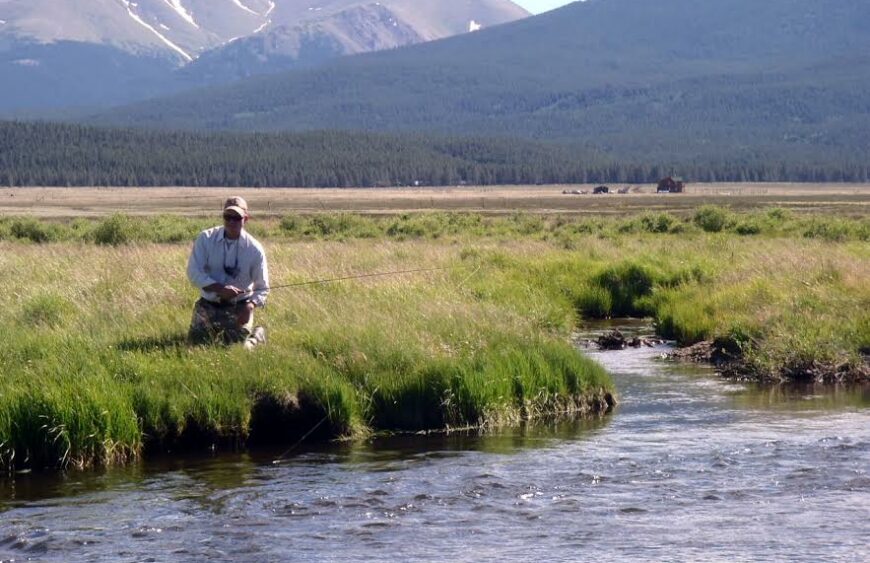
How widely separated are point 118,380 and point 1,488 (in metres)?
1.69

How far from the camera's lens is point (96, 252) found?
26.0m

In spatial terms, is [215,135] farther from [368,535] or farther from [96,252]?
[368,535]

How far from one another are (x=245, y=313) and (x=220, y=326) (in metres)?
0.31

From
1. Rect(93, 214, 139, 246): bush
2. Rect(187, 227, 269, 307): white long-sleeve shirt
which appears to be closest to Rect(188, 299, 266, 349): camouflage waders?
Rect(187, 227, 269, 307): white long-sleeve shirt

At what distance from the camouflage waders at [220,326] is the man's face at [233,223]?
2.30 feet

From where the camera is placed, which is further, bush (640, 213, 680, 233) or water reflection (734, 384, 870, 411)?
bush (640, 213, 680, 233)

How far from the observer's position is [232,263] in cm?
1496

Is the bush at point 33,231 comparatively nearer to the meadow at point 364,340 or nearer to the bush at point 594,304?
the meadow at point 364,340

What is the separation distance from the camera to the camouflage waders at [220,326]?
1488cm

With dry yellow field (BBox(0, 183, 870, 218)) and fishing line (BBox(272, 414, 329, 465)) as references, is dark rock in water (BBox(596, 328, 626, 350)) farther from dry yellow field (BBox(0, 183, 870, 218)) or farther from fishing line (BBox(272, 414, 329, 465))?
dry yellow field (BBox(0, 183, 870, 218))

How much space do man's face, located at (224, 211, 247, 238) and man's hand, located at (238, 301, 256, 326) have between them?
0.70 m

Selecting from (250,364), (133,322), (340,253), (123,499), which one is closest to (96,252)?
(340,253)

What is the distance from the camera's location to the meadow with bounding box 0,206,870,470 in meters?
13.4

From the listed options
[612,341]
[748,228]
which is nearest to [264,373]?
[612,341]
